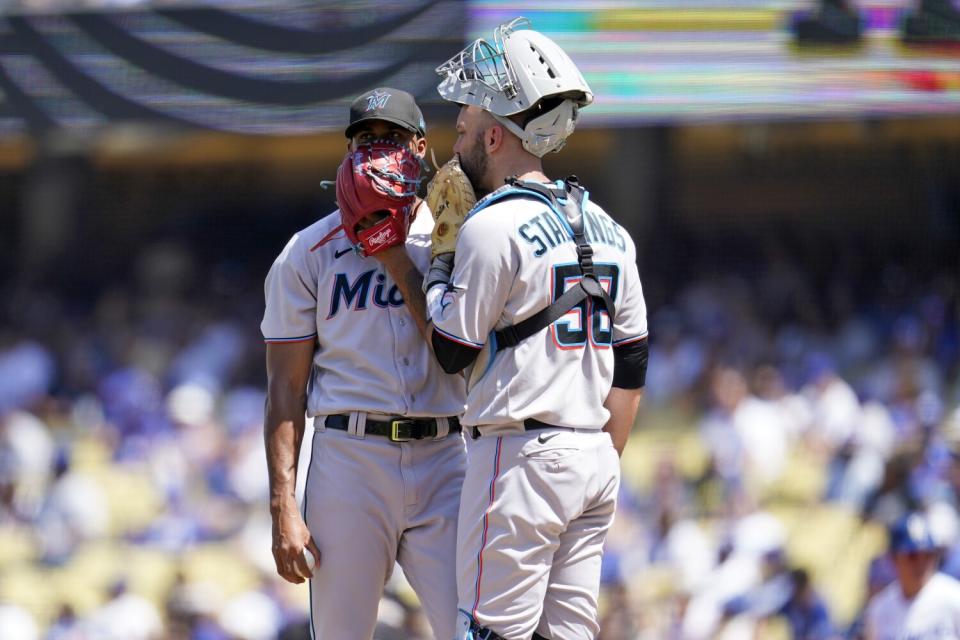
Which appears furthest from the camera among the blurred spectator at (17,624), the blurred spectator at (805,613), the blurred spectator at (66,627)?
the blurred spectator at (17,624)

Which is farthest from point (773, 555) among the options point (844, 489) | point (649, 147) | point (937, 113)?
point (649, 147)

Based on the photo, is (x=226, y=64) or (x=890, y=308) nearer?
(x=890, y=308)

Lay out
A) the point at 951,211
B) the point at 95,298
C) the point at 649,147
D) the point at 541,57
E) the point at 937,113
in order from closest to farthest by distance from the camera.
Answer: the point at 541,57
the point at 937,113
the point at 951,211
the point at 649,147
the point at 95,298

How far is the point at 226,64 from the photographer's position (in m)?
8.07

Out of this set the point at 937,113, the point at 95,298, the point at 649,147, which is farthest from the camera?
the point at 95,298

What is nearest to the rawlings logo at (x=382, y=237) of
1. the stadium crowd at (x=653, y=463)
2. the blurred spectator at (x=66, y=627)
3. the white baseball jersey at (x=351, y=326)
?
the white baseball jersey at (x=351, y=326)

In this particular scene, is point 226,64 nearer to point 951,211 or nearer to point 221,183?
point 221,183

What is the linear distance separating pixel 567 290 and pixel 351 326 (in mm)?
496

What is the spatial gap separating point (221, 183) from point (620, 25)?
396cm

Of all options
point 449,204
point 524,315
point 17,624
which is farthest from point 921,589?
point 17,624

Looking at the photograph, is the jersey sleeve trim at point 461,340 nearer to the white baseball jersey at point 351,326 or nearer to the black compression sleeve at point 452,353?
the black compression sleeve at point 452,353

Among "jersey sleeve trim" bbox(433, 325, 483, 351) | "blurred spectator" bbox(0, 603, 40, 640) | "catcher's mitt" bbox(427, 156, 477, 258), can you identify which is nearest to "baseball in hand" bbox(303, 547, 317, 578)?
"jersey sleeve trim" bbox(433, 325, 483, 351)

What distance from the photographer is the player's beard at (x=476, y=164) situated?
2.69 metres

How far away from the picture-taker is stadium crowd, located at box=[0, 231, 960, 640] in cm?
574
